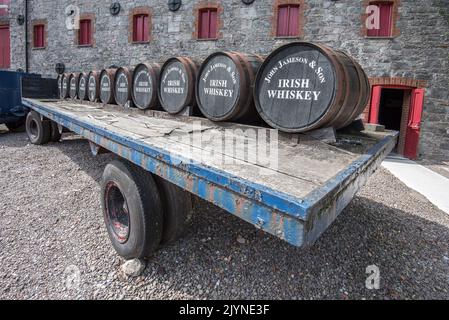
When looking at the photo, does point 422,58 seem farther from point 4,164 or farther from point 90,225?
point 4,164

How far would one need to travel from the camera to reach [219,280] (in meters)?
2.38

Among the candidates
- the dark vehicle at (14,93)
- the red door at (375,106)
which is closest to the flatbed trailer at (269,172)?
the red door at (375,106)

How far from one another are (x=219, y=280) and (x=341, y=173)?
1.34 m

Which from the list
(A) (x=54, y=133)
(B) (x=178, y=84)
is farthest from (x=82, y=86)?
(B) (x=178, y=84)

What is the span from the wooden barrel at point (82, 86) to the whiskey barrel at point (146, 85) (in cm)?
275

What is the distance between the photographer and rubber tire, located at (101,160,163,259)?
2367mm

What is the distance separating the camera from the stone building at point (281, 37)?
887cm

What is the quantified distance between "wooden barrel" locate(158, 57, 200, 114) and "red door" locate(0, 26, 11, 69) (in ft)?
56.6

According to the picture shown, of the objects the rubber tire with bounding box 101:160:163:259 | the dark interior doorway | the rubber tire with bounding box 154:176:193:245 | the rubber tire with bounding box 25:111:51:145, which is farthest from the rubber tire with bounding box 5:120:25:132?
the dark interior doorway

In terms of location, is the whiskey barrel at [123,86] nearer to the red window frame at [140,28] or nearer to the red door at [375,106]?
the red door at [375,106]

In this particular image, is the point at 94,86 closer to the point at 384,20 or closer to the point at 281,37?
the point at 281,37

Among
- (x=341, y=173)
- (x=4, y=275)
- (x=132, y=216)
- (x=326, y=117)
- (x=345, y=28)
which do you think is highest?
(x=345, y=28)

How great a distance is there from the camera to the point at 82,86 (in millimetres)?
7090

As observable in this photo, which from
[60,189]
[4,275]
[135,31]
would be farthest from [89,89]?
[135,31]
